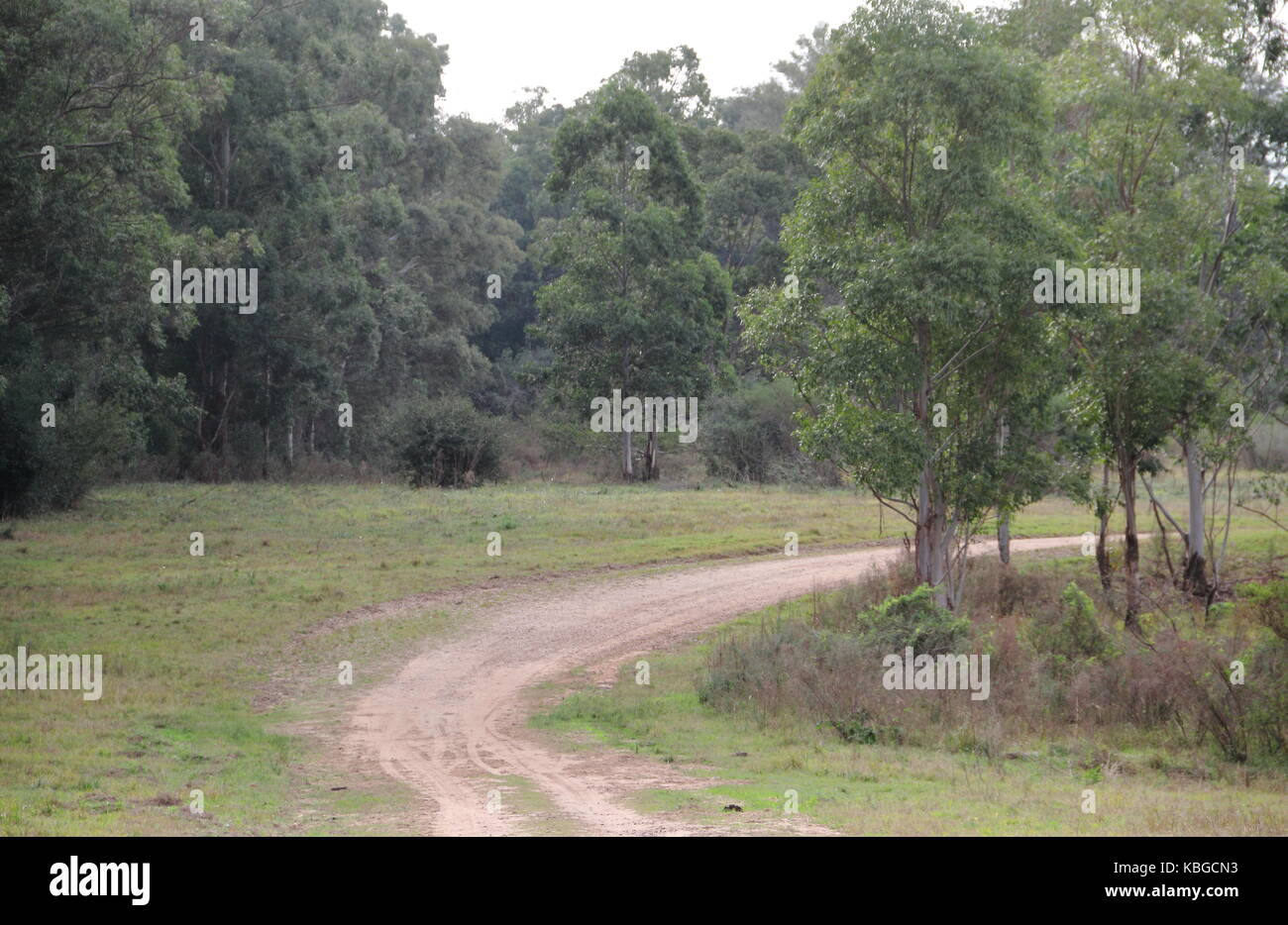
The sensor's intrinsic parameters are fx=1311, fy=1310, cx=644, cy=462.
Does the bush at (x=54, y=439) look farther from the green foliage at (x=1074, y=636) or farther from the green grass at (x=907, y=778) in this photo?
the green foliage at (x=1074, y=636)

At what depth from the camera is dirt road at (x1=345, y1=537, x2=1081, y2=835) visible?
1062cm

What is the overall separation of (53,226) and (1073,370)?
22.1 meters

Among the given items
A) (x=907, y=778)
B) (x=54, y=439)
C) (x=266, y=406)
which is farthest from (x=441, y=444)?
(x=907, y=778)

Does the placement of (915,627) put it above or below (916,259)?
below

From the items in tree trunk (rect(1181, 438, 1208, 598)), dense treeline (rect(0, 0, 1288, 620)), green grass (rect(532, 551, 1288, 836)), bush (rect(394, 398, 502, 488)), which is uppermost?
dense treeline (rect(0, 0, 1288, 620))

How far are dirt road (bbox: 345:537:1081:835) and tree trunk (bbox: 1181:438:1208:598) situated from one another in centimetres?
566

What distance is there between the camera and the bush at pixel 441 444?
43906mm

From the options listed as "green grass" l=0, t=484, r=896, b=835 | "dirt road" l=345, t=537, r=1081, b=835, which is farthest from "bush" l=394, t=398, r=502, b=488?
"dirt road" l=345, t=537, r=1081, b=835

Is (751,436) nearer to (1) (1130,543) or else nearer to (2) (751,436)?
(2) (751,436)

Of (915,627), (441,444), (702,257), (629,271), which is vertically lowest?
(915,627)

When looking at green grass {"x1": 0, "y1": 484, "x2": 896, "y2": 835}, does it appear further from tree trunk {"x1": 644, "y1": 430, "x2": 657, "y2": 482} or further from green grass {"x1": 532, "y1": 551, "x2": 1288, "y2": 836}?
tree trunk {"x1": 644, "y1": 430, "x2": 657, "y2": 482}

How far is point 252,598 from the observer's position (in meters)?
21.3

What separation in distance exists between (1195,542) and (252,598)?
665 inches

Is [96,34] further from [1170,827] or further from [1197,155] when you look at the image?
[1170,827]
